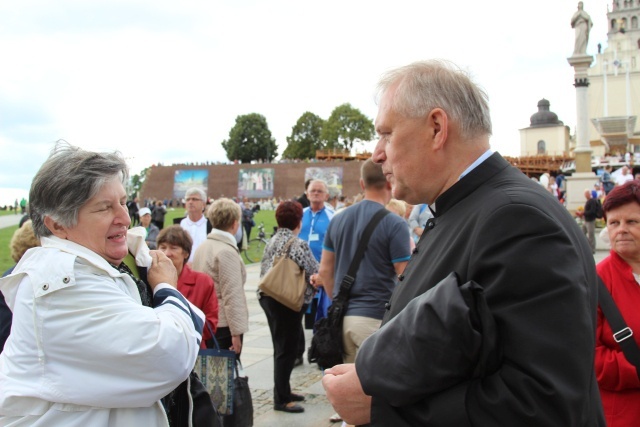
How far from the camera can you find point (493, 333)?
128 centimetres

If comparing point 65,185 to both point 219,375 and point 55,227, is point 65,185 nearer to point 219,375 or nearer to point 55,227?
point 55,227

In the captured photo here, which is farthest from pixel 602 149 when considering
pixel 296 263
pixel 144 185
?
pixel 296 263

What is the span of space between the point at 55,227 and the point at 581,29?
2624 cm

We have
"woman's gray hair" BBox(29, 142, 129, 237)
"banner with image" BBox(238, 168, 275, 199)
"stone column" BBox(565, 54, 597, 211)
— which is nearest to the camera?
"woman's gray hair" BBox(29, 142, 129, 237)

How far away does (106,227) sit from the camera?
2129mm

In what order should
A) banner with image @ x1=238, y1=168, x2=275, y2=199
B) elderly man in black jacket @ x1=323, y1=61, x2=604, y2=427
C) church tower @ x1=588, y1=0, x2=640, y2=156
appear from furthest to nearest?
banner with image @ x1=238, y1=168, x2=275, y2=199 < church tower @ x1=588, y1=0, x2=640, y2=156 < elderly man in black jacket @ x1=323, y1=61, x2=604, y2=427

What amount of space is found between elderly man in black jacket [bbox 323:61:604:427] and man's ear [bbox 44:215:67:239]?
1.16m

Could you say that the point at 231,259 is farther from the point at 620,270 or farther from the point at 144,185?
the point at 144,185

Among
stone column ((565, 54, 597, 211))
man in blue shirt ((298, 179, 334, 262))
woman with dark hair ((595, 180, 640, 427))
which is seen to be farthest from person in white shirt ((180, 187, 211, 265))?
stone column ((565, 54, 597, 211))

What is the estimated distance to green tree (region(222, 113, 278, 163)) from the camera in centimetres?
8788

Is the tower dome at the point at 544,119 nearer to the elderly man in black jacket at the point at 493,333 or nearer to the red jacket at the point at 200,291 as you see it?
the red jacket at the point at 200,291

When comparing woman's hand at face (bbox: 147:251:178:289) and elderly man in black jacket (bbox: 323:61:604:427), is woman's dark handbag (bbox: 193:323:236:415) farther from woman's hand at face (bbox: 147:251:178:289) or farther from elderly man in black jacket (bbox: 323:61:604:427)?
elderly man in black jacket (bbox: 323:61:604:427)

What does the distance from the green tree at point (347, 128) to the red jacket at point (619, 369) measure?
77239 mm

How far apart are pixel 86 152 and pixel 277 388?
3.59 m
